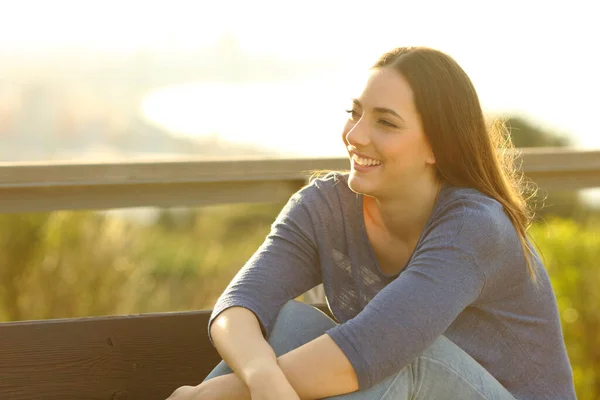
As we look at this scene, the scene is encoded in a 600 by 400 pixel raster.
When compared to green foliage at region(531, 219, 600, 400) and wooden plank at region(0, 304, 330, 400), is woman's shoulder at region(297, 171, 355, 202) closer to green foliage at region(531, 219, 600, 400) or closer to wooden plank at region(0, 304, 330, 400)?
wooden plank at region(0, 304, 330, 400)

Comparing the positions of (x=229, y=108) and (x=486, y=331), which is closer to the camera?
(x=486, y=331)

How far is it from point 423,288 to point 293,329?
358 millimetres

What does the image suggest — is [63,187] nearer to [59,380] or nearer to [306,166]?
[59,380]

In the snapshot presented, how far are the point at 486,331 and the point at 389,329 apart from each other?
1.17 feet

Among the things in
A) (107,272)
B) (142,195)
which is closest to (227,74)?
(107,272)

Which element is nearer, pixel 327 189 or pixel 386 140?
pixel 386 140

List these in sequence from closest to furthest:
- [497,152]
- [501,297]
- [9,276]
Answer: [501,297] < [497,152] < [9,276]

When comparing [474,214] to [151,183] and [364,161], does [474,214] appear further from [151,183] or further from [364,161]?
[151,183]

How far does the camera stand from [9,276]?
3.44 m

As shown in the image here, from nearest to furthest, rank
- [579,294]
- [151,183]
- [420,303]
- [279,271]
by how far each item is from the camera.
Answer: [420,303], [279,271], [151,183], [579,294]

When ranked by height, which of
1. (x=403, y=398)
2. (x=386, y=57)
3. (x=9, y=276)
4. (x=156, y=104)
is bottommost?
(x=156, y=104)

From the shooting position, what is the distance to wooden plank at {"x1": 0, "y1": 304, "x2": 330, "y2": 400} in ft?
7.11

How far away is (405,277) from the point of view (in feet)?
6.09

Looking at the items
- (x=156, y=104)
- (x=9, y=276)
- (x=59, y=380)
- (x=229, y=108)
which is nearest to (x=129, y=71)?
(x=156, y=104)
